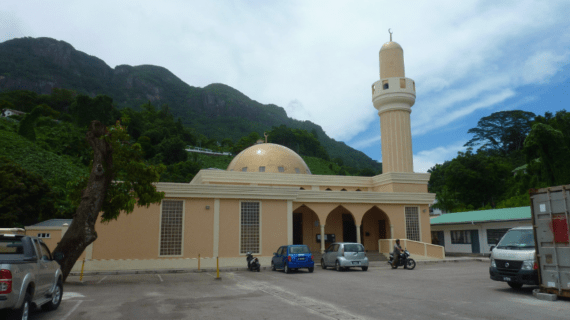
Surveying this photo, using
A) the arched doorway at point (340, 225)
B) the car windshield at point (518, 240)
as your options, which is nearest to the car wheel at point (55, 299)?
the car windshield at point (518, 240)

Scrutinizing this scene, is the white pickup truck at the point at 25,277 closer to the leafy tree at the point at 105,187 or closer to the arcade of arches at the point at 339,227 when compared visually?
the leafy tree at the point at 105,187

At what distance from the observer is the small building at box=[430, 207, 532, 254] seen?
25.1m

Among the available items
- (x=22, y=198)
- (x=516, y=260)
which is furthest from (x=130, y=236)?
(x=516, y=260)

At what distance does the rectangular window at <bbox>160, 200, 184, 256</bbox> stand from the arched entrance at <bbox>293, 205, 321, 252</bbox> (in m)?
8.52

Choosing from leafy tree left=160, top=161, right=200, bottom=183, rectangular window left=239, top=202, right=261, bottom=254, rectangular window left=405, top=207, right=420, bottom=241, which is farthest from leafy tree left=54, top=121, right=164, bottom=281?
leafy tree left=160, top=161, right=200, bottom=183

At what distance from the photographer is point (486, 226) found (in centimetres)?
2661

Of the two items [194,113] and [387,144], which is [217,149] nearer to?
[194,113]

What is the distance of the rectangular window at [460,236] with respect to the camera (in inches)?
1120

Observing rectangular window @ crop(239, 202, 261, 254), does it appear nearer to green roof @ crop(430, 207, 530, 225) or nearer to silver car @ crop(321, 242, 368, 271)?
silver car @ crop(321, 242, 368, 271)

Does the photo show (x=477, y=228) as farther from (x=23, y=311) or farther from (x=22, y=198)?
(x=22, y=198)

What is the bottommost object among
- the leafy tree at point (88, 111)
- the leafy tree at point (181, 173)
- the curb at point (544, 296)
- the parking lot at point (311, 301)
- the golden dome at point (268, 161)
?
the parking lot at point (311, 301)

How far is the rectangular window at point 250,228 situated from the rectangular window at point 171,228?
10.4 ft

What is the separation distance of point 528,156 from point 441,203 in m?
20.4

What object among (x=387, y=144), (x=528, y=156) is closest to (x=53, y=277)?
(x=387, y=144)
